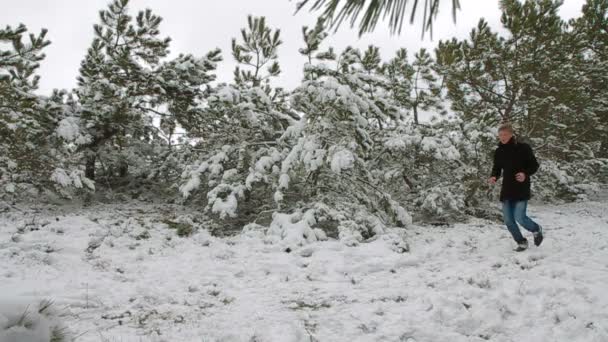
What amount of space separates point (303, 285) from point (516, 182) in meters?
3.15

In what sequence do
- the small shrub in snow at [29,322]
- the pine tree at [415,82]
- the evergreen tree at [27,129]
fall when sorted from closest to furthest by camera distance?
the small shrub in snow at [29,322], the evergreen tree at [27,129], the pine tree at [415,82]

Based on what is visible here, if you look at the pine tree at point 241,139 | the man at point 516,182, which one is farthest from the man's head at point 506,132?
the pine tree at point 241,139

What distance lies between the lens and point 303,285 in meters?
4.54

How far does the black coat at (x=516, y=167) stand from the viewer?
196 inches

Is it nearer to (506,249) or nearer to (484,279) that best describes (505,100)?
(506,249)

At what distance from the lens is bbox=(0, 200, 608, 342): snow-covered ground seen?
3.22 meters

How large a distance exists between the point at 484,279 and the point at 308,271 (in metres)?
2.14

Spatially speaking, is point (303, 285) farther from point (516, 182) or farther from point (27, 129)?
point (27, 129)

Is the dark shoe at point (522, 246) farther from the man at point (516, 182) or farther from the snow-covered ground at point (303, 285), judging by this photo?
the snow-covered ground at point (303, 285)

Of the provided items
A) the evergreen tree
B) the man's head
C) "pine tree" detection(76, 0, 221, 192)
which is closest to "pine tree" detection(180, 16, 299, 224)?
"pine tree" detection(76, 0, 221, 192)

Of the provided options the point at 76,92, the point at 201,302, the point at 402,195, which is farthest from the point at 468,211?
the point at 76,92

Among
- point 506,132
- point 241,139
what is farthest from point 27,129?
point 506,132

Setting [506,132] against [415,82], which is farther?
[415,82]

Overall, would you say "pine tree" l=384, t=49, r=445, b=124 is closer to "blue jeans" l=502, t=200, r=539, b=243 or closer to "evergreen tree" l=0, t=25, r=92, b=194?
"blue jeans" l=502, t=200, r=539, b=243
